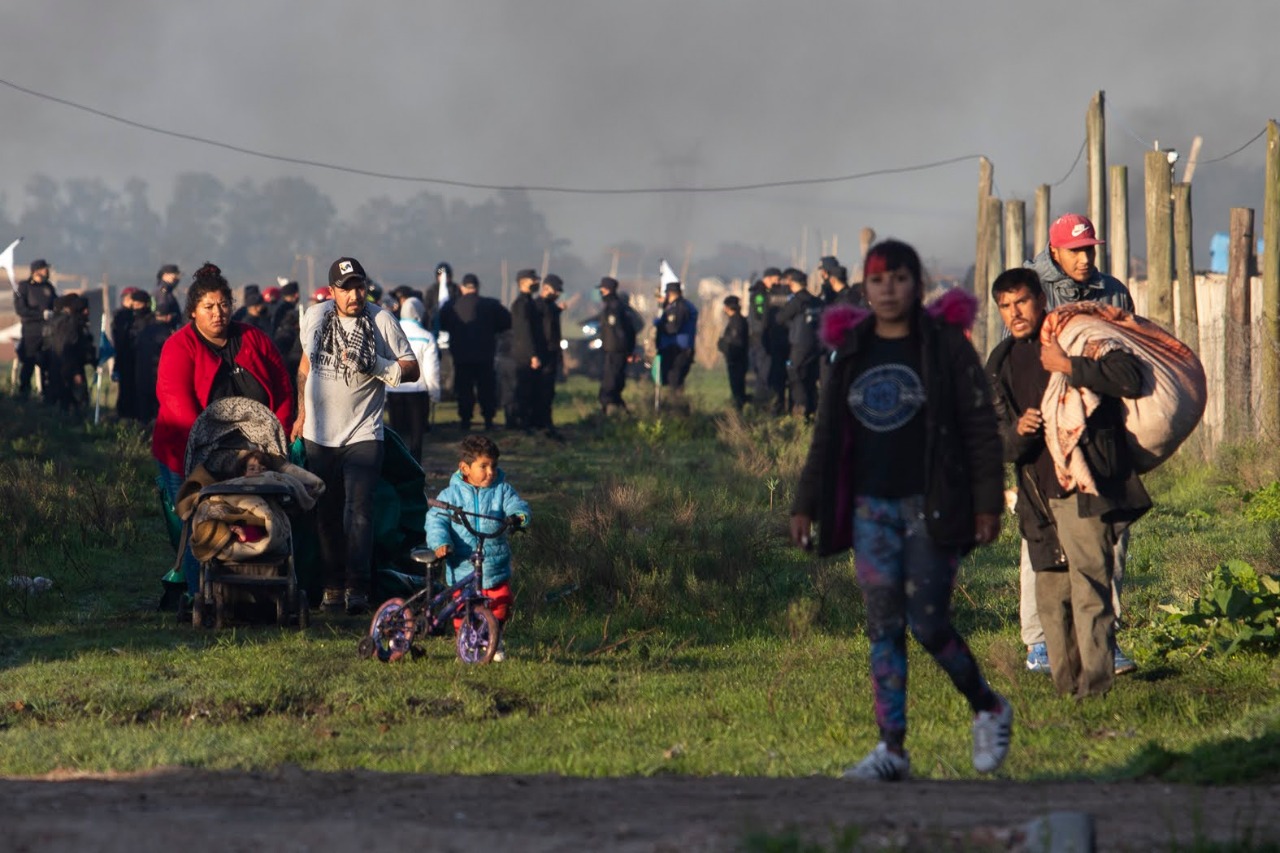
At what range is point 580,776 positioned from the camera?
21.2ft

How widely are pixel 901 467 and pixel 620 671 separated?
3.22m

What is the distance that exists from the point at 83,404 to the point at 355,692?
18146 millimetres

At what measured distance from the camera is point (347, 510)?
410 inches

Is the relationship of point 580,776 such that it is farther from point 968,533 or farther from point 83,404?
point 83,404

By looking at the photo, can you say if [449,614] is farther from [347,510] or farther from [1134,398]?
[1134,398]

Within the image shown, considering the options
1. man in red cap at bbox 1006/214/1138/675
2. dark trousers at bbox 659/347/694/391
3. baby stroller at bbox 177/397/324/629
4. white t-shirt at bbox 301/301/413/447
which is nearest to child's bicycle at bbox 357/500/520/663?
baby stroller at bbox 177/397/324/629

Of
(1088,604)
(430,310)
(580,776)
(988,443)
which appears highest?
(430,310)

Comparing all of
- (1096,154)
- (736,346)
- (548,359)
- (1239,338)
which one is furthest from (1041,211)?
(1239,338)

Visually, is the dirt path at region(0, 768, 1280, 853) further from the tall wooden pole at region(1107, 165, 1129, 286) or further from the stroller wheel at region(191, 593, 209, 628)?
the tall wooden pole at region(1107, 165, 1129, 286)

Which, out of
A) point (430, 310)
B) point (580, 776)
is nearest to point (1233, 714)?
point (580, 776)

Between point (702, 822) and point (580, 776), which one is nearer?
point (702, 822)

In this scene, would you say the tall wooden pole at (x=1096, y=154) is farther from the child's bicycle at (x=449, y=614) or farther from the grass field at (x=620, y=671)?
the child's bicycle at (x=449, y=614)

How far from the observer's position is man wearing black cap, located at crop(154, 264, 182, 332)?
2152cm

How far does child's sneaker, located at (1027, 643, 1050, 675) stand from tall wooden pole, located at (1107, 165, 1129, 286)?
38.0 feet
